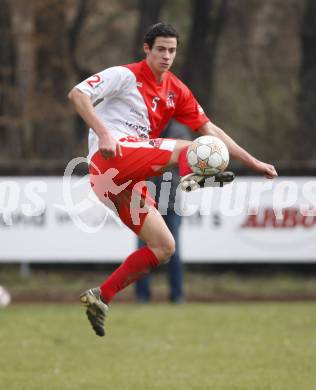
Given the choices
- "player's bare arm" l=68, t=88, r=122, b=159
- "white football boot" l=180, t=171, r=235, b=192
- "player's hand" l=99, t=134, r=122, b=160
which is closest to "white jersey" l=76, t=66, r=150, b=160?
"player's bare arm" l=68, t=88, r=122, b=159

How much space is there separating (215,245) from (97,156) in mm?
6919

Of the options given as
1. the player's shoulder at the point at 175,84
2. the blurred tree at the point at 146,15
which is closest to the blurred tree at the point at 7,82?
the blurred tree at the point at 146,15

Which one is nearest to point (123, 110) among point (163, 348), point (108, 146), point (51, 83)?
point (108, 146)

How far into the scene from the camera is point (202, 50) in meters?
17.0

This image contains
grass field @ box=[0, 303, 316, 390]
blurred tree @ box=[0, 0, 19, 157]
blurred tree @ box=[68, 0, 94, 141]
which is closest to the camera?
grass field @ box=[0, 303, 316, 390]

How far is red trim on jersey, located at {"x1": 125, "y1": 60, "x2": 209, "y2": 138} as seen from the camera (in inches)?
244

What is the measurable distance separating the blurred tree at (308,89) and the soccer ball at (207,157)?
10.1 metres

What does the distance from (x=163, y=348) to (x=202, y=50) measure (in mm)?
9391

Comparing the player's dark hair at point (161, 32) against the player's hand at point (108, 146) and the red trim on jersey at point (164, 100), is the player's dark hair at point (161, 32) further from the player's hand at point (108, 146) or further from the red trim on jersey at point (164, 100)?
the player's hand at point (108, 146)

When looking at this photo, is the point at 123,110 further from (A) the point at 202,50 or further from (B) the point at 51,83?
(B) the point at 51,83

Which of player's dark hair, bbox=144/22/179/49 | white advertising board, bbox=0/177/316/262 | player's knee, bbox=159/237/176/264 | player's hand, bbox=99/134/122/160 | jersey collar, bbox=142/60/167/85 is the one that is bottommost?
white advertising board, bbox=0/177/316/262

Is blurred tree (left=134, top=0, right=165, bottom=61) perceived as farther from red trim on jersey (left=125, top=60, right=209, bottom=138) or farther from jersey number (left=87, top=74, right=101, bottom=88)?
jersey number (left=87, top=74, right=101, bottom=88)

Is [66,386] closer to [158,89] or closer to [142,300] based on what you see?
[158,89]

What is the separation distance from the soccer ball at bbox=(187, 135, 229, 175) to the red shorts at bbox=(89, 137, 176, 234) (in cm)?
27
